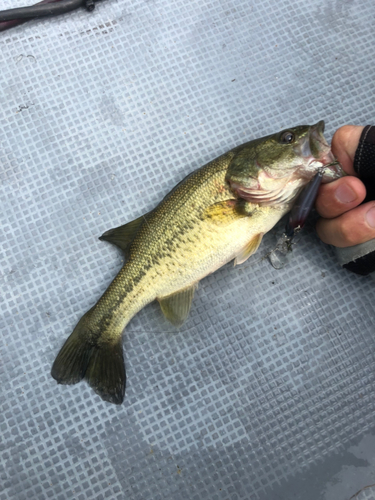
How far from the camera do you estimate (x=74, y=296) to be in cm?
217

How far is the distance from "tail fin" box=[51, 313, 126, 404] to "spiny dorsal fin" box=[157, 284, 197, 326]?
267 millimetres

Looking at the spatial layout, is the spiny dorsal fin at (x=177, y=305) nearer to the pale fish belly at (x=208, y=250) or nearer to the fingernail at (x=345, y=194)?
the pale fish belly at (x=208, y=250)

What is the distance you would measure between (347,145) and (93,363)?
1.64m

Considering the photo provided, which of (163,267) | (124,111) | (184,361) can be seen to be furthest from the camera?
(124,111)

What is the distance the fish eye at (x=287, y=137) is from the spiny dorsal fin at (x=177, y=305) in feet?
2.67

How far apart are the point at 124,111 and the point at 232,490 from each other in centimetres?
208

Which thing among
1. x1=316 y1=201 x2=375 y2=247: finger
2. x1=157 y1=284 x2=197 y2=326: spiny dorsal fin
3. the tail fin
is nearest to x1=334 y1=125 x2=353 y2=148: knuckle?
x1=316 y1=201 x2=375 y2=247: finger

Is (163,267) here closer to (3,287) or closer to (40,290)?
(40,290)

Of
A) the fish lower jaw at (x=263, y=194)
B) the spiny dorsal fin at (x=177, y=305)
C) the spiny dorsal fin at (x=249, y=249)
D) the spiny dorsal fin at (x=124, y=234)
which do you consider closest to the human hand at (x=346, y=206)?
the fish lower jaw at (x=263, y=194)

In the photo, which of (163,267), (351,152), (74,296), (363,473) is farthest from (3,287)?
(363,473)

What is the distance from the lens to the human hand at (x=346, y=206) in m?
1.91

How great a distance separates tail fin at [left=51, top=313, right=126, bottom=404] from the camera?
1978 mm

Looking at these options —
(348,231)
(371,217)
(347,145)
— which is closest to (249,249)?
(348,231)

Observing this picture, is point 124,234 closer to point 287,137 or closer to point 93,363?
point 93,363
